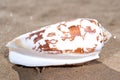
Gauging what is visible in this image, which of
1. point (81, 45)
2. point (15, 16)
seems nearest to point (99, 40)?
point (81, 45)

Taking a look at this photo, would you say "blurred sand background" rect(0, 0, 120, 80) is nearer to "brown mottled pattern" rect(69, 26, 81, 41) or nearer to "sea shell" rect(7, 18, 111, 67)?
"sea shell" rect(7, 18, 111, 67)

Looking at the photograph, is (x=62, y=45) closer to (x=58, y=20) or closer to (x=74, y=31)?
(x=74, y=31)

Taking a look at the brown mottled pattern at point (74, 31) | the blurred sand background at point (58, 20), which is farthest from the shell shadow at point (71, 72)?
the brown mottled pattern at point (74, 31)

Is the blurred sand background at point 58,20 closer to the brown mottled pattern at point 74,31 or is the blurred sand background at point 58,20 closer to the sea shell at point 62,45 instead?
the sea shell at point 62,45

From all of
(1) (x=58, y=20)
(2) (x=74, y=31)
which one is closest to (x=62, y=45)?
(2) (x=74, y=31)

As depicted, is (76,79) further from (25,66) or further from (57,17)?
(57,17)

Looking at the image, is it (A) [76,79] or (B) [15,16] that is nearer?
(A) [76,79]
